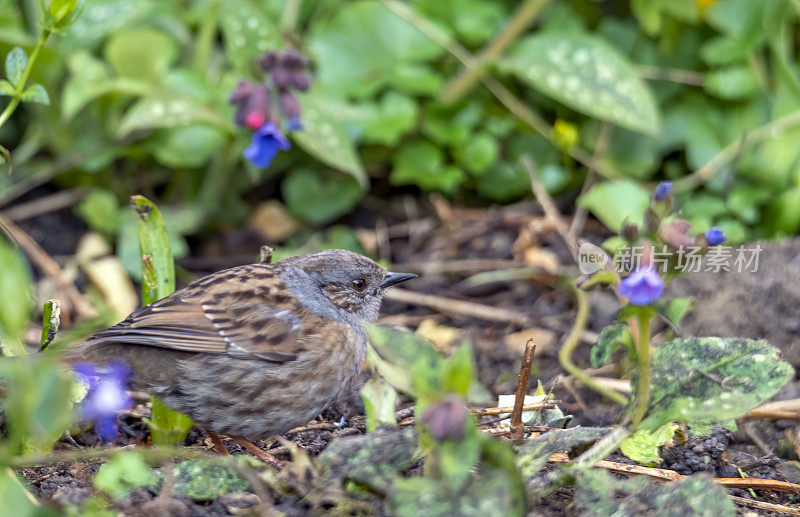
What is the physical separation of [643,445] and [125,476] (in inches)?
57.7

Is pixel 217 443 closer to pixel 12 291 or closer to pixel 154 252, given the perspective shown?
pixel 154 252

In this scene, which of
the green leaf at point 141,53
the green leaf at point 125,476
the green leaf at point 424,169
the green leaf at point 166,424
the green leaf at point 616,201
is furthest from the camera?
the green leaf at point 424,169

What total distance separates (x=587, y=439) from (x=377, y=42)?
361 centimetres

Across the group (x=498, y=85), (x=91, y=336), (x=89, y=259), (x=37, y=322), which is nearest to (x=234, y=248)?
(x=89, y=259)

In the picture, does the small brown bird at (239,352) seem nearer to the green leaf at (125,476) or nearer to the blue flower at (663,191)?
the green leaf at (125,476)

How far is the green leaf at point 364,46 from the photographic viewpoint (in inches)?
219

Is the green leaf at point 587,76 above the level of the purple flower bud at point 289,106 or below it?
above

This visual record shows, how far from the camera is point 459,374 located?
7.04 feet

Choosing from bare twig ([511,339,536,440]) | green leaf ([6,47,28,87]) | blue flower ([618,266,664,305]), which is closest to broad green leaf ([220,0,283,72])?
green leaf ([6,47,28,87])

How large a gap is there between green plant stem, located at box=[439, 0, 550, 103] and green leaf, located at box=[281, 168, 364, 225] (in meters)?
0.77

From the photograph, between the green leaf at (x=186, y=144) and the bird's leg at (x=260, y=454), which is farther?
the green leaf at (x=186, y=144)

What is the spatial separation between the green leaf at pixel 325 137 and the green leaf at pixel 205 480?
2.43 meters

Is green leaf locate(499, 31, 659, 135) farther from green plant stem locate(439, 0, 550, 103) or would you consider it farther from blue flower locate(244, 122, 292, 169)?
blue flower locate(244, 122, 292, 169)

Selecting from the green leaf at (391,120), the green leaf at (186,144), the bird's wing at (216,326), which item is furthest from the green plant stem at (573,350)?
the green leaf at (186,144)
